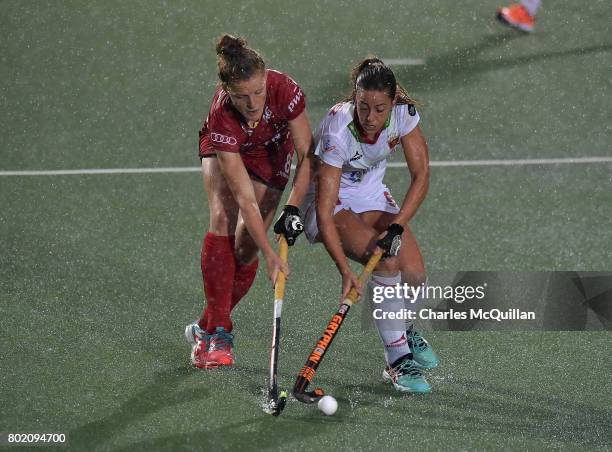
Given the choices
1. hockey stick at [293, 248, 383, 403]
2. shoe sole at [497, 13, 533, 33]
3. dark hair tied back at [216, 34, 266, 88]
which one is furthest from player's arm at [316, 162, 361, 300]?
shoe sole at [497, 13, 533, 33]

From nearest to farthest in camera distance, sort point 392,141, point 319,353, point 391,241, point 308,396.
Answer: point 308,396 → point 319,353 → point 391,241 → point 392,141

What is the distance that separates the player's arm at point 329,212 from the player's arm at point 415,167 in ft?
0.89

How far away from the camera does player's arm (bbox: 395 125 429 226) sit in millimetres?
4426

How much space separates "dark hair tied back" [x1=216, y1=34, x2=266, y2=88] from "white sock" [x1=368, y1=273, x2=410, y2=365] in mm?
998

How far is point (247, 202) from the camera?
14.2 ft

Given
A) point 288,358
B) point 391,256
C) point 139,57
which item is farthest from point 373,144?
point 139,57

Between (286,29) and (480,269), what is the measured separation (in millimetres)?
3548

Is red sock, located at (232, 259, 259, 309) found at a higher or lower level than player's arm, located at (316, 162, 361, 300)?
lower

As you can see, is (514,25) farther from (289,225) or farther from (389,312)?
(289,225)

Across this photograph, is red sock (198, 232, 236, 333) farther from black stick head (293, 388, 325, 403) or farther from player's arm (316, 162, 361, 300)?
black stick head (293, 388, 325, 403)

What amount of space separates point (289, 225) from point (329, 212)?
18 centimetres

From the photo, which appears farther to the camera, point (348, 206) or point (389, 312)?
point (348, 206)

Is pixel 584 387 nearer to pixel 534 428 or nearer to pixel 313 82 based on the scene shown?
pixel 534 428

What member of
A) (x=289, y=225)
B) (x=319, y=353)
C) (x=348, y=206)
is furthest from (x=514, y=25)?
(x=319, y=353)
